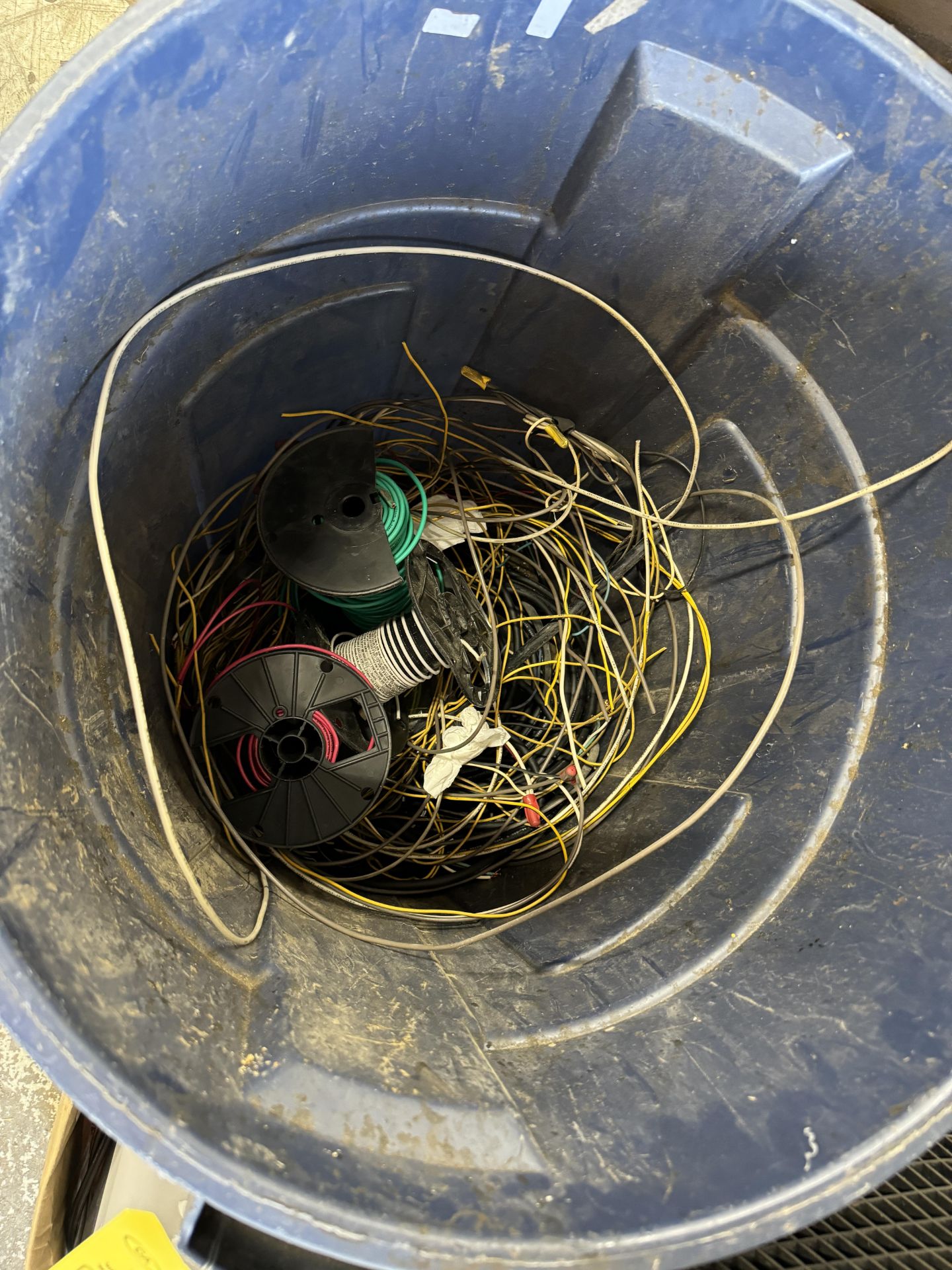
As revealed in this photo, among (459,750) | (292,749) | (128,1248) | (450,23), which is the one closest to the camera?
(450,23)

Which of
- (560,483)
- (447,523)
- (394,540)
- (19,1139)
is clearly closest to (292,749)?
(394,540)

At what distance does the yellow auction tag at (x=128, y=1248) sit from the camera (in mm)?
828

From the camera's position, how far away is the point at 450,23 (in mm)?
667

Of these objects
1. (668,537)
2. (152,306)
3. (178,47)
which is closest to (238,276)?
(152,306)

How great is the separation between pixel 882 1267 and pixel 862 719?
0.61 meters

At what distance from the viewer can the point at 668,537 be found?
1210 millimetres

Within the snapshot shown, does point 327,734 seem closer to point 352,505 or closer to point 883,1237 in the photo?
point 352,505

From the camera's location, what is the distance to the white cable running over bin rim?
2.20 feet

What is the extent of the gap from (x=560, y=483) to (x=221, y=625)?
54 centimetres

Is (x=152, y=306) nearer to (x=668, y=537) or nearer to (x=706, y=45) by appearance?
(x=706, y=45)

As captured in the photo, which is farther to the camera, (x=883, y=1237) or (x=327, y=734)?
(x=327, y=734)

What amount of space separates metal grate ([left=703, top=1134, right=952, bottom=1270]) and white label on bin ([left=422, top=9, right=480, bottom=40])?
130 cm

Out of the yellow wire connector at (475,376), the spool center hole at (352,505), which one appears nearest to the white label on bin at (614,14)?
the yellow wire connector at (475,376)

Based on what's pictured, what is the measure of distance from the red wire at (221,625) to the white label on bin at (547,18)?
2.53 ft
